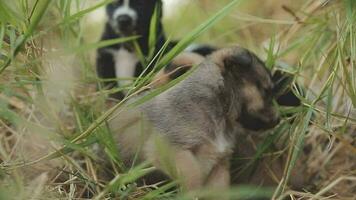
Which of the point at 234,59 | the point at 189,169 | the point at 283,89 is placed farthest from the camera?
the point at 283,89

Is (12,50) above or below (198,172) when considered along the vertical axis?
above

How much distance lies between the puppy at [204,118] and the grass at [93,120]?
0.40ft

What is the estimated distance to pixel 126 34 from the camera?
4246mm

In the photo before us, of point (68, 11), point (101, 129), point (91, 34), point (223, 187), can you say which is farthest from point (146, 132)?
point (91, 34)

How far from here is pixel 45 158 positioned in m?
2.65

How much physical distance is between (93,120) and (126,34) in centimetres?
141

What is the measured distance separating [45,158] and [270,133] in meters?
1.22

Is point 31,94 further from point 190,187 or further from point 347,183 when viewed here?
point 347,183

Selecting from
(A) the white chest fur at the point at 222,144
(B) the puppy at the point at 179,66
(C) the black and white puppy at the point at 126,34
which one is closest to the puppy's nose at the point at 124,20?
(C) the black and white puppy at the point at 126,34

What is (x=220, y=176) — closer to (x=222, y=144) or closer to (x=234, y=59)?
(x=222, y=144)

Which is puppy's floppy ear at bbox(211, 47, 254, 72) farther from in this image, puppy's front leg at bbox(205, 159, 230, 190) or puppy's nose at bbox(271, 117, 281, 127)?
puppy's front leg at bbox(205, 159, 230, 190)

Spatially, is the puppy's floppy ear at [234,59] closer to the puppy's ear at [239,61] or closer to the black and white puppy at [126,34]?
the puppy's ear at [239,61]

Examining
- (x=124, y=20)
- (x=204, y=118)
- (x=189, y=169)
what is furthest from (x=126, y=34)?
(x=189, y=169)

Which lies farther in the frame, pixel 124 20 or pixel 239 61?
pixel 124 20
